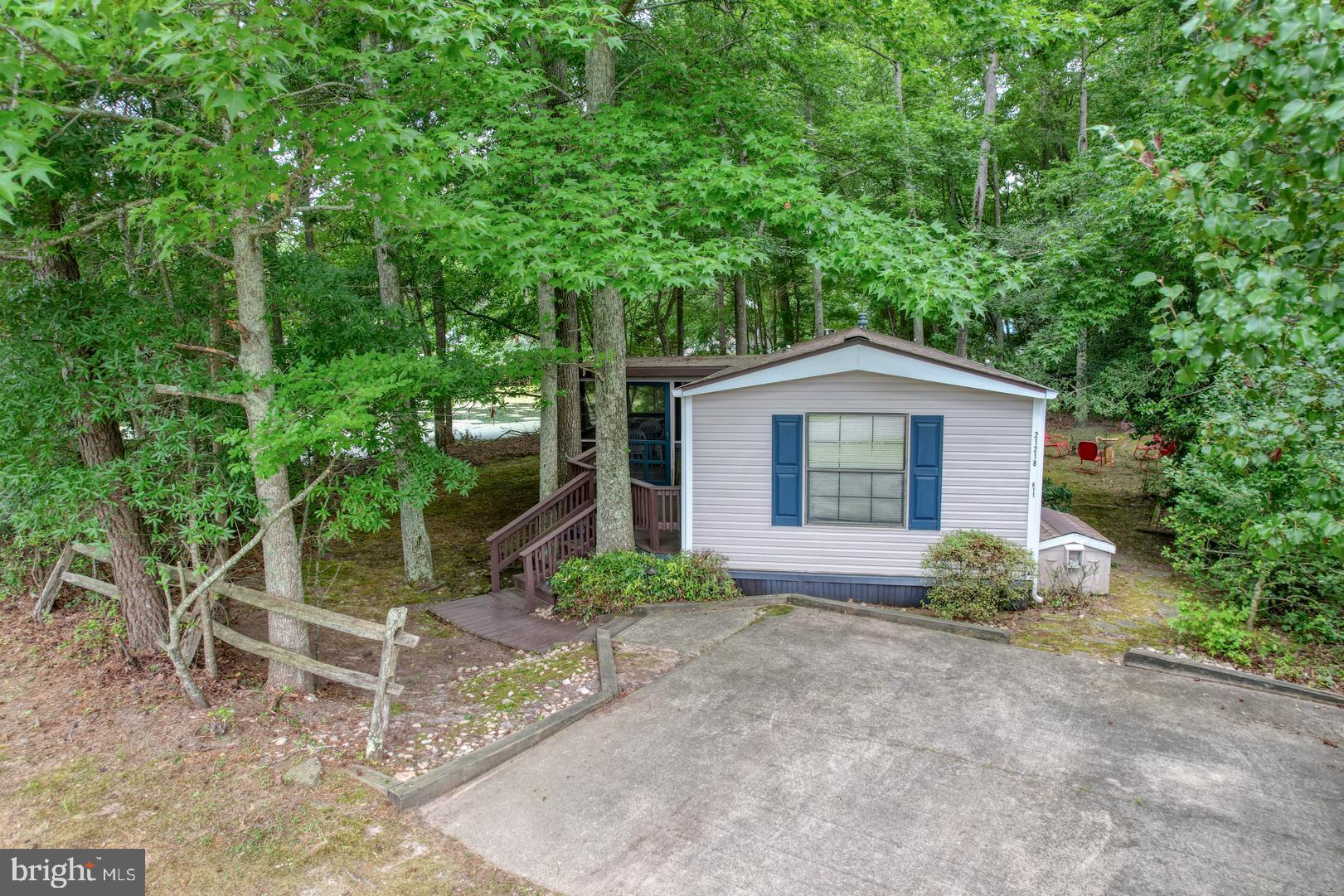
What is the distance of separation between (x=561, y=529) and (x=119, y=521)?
14.4 feet

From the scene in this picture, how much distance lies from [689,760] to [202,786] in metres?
2.92

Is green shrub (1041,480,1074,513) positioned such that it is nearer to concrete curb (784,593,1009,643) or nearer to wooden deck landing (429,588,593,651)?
concrete curb (784,593,1009,643)

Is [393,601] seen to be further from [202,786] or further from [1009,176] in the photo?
[1009,176]

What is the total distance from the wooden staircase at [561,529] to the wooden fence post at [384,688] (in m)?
3.70

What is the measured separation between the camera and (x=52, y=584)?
23.3 feet

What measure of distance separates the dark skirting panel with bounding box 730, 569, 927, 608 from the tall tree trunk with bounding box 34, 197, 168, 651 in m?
5.52

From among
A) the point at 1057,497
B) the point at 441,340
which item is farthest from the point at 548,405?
the point at 1057,497

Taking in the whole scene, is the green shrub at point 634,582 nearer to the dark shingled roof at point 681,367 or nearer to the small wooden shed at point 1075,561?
the small wooden shed at point 1075,561

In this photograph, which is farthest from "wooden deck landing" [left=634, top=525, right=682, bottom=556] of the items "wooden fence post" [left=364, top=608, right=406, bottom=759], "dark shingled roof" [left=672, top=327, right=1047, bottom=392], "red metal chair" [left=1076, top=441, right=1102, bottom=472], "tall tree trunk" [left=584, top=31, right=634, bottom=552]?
"red metal chair" [left=1076, top=441, right=1102, bottom=472]

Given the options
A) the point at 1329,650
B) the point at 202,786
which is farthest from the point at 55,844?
the point at 1329,650

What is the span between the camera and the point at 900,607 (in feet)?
26.0

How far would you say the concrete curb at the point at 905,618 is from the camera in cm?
687

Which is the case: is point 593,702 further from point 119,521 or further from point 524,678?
point 119,521

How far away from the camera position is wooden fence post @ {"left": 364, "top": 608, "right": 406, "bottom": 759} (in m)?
4.74
